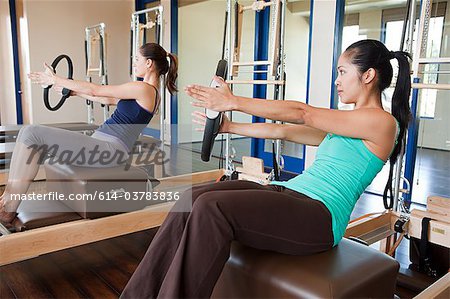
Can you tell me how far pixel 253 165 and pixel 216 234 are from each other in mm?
1858

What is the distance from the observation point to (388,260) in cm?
136

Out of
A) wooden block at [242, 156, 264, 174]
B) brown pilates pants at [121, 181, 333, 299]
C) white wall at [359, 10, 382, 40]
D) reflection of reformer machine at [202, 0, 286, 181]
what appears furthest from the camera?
white wall at [359, 10, 382, 40]

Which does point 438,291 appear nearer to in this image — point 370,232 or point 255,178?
point 370,232

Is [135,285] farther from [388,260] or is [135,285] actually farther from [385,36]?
[385,36]

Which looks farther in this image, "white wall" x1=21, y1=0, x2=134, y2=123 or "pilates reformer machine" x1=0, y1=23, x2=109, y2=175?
"white wall" x1=21, y1=0, x2=134, y2=123

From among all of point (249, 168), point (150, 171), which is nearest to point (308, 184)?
point (249, 168)

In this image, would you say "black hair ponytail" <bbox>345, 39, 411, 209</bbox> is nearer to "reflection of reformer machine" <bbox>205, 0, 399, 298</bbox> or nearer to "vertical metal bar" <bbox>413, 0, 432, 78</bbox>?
"reflection of reformer machine" <bbox>205, 0, 399, 298</bbox>

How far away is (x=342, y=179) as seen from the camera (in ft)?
4.58

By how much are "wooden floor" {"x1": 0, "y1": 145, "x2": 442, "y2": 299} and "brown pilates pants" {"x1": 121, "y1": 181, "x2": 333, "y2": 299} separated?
2.42 feet

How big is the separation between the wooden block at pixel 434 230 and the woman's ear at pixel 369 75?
3.54 feet

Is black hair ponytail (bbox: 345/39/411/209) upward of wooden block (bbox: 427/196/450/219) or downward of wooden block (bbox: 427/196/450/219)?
upward

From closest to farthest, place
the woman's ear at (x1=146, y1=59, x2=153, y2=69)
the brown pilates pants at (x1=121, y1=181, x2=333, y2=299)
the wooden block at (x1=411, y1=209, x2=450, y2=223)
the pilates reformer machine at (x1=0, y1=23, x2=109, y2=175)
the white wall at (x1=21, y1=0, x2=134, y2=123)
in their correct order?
the brown pilates pants at (x1=121, y1=181, x2=333, y2=299) → the wooden block at (x1=411, y1=209, x2=450, y2=223) → the woman's ear at (x1=146, y1=59, x2=153, y2=69) → the pilates reformer machine at (x1=0, y1=23, x2=109, y2=175) → the white wall at (x1=21, y1=0, x2=134, y2=123)

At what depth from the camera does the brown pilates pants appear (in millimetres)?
1146

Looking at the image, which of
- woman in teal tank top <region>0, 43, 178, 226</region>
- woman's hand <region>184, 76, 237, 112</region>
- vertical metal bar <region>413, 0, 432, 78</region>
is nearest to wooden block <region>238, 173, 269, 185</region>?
woman in teal tank top <region>0, 43, 178, 226</region>
